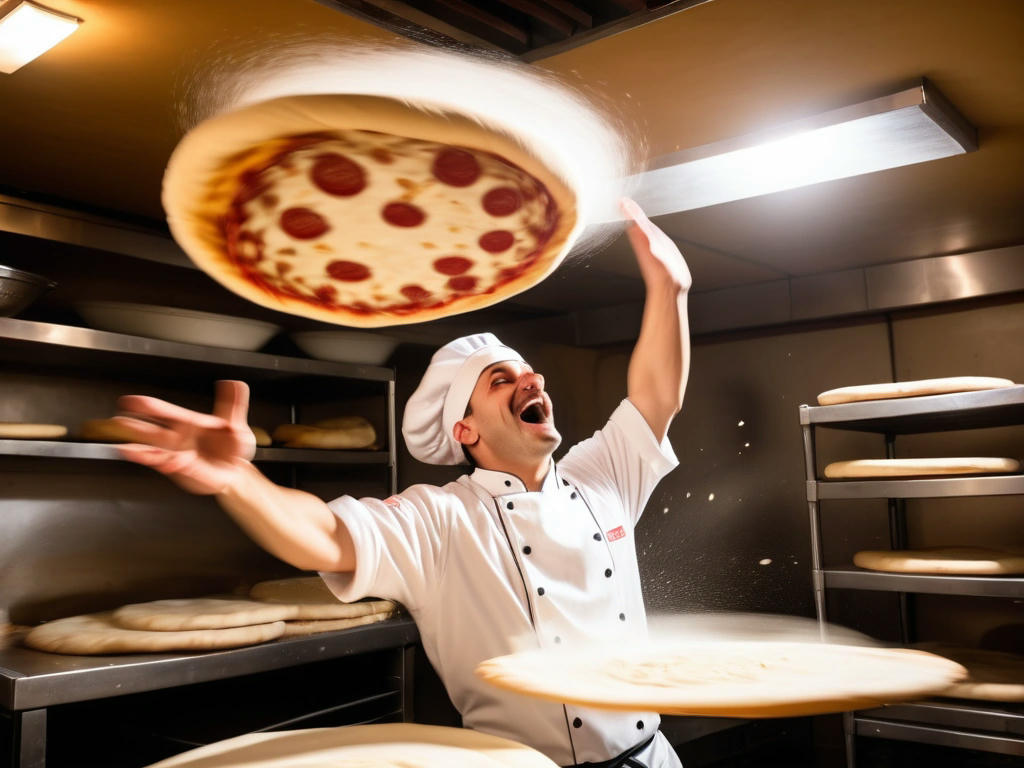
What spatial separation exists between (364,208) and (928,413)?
73.7 inches

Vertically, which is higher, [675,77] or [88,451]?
[675,77]

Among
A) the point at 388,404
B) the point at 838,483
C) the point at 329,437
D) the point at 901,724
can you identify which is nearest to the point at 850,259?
the point at 838,483

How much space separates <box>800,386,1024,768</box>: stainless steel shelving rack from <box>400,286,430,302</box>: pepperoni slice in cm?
165

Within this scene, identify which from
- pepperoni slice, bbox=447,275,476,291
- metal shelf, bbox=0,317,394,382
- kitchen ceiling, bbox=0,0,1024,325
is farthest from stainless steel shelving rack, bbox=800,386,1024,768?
pepperoni slice, bbox=447,275,476,291

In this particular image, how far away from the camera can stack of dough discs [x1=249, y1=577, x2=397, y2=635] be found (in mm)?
2174

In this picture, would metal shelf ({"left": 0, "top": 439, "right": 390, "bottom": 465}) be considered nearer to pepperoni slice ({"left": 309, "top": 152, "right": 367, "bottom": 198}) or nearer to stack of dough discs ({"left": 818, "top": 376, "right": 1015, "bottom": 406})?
pepperoni slice ({"left": 309, "top": 152, "right": 367, "bottom": 198})

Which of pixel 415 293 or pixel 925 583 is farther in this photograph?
pixel 925 583

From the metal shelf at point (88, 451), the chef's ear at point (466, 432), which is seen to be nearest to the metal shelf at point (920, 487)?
the chef's ear at point (466, 432)

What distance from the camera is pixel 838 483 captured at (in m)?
2.48

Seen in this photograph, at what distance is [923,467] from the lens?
7.63 ft

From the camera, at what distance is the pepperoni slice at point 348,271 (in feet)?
3.24

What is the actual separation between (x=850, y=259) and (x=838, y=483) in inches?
28.9

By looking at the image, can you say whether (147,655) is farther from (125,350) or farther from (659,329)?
(659,329)

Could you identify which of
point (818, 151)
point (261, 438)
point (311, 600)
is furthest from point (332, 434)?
point (818, 151)
